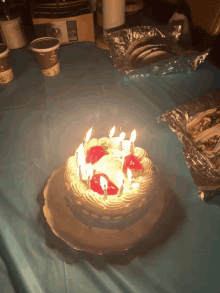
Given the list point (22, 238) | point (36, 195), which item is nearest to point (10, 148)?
point (36, 195)

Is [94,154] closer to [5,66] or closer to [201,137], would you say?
[201,137]

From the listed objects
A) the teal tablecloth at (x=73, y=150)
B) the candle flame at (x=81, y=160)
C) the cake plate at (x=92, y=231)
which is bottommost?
the teal tablecloth at (x=73, y=150)

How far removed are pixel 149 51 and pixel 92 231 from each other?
120 cm

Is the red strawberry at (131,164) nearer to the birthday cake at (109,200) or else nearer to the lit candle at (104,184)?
the birthday cake at (109,200)

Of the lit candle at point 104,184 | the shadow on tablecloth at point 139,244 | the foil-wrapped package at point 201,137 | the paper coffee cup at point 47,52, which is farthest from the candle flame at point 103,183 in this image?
the paper coffee cup at point 47,52

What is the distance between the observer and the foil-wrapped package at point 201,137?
833 millimetres

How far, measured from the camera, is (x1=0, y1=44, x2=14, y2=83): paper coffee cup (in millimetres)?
1178

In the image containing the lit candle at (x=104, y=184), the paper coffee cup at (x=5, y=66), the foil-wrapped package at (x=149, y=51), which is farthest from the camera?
the foil-wrapped package at (x=149, y=51)

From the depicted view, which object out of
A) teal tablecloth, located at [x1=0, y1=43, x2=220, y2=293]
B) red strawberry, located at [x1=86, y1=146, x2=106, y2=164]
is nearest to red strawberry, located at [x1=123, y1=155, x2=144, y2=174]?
red strawberry, located at [x1=86, y1=146, x2=106, y2=164]

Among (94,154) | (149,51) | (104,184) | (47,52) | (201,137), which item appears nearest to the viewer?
(104,184)

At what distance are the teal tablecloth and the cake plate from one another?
0.06 metres

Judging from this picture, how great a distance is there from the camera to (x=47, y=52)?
124 centimetres

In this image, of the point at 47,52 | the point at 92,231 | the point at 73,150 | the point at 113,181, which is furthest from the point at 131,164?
the point at 47,52

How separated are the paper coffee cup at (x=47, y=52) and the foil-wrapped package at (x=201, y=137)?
788 millimetres
